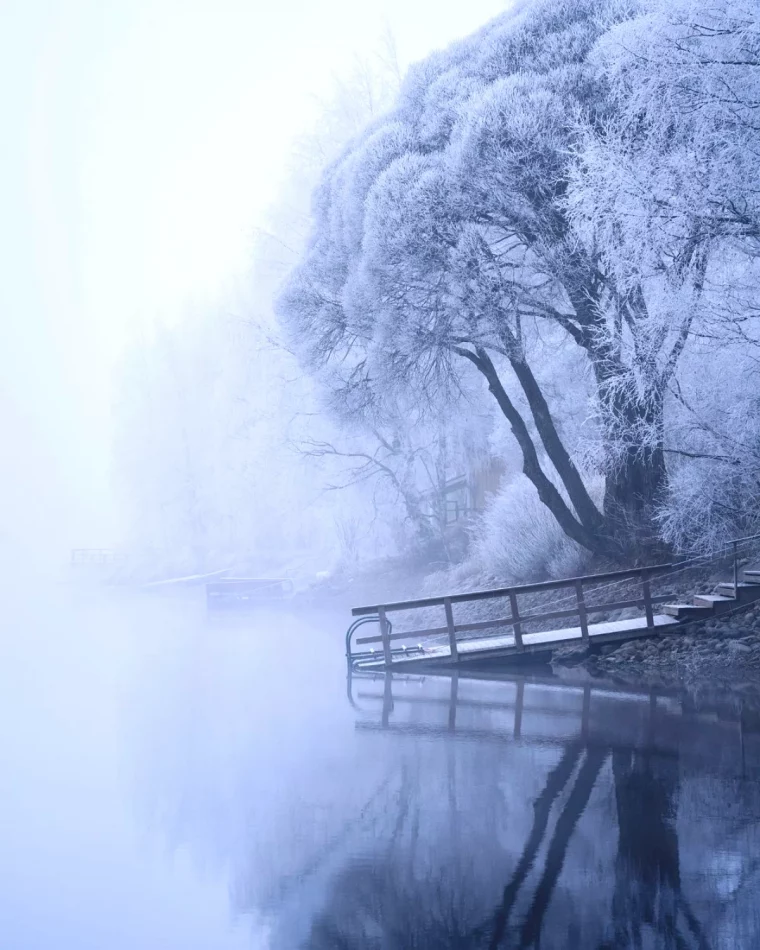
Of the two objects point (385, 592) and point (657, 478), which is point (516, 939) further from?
point (385, 592)

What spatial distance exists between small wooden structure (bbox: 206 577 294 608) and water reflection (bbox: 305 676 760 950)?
2553 cm

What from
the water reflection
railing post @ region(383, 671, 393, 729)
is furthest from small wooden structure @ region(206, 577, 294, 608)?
the water reflection

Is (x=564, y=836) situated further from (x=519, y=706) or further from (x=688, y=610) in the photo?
(x=688, y=610)

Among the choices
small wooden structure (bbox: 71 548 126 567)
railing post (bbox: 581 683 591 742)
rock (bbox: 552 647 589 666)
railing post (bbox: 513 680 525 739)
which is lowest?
railing post (bbox: 513 680 525 739)

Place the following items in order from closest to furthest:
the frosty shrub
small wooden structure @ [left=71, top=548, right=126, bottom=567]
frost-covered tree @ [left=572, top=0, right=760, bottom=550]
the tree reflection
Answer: the tree reflection < frost-covered tree @ [left=572, top=0, right=760, bottom=550] < the frosty shrub < small wooden structure @ [left=71, top=548, right=126, bottom=567]

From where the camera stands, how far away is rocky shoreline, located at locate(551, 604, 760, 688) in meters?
14.1

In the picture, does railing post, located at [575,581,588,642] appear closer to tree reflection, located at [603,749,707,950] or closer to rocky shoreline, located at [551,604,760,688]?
rocky shoreline, located at [551,604,760,688]

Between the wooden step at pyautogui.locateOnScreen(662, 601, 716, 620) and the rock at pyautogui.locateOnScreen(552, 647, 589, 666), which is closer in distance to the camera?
the wooden step at pyautogui.locateOnScreen(662, 601, 716, 620)

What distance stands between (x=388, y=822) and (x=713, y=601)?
8139 mm

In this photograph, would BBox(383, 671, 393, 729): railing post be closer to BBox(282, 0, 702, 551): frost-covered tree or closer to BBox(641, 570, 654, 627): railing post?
BBox(641, 570, 654, 627): railing post

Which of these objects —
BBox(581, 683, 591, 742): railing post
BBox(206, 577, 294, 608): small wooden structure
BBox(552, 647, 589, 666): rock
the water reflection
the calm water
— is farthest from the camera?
BBox(206, 577, 294, 608): small wooden structure

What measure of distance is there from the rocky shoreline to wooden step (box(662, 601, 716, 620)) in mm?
138

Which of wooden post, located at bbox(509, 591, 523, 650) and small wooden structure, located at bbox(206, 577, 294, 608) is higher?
wooden post, located at bbox(509, 591, 523, 650)

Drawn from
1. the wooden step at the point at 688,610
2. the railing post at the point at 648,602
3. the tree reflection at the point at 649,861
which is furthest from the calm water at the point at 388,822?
the wooden step at the point at 688,610
